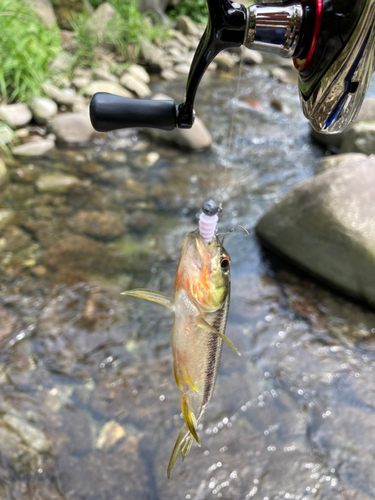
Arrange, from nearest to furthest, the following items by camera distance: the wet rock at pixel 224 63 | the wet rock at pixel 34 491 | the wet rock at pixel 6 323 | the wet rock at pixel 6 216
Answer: the wet rock at pixel 34 491 → the wet rock at pixel 6 323 → the wet rock at pixel 6 216 → the wet rock at pixel 224 63

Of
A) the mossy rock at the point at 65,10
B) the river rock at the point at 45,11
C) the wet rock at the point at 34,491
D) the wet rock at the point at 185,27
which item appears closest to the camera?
the wet rock at the point at 34,491

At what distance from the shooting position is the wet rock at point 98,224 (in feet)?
14.4

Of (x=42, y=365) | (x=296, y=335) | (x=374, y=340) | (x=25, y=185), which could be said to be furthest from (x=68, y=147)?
(x=374, y=340)

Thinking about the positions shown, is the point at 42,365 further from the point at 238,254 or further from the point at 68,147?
the point at 68,147

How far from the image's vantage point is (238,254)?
447 cm

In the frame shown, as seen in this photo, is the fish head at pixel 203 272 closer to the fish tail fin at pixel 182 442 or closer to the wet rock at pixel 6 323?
the fish tail fin at pixel 182 442

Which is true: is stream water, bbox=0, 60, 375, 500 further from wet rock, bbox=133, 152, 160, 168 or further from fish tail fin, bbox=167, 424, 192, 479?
fish tail fin, bbox=167, 424, 192, 479

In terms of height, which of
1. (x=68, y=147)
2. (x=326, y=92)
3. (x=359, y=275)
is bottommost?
(x=68, y=147)

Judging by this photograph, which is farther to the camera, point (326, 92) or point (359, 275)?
point (359, 275)

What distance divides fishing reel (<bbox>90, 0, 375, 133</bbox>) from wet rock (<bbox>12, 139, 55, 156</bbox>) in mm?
4682

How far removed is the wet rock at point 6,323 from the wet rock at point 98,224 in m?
1.21

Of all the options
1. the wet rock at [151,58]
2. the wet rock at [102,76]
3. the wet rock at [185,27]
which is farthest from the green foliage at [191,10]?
the wet rock at [102,76]

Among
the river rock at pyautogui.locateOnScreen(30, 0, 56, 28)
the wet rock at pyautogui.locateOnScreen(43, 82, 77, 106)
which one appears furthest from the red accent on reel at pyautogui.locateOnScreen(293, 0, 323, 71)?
the river rock at pyautogui.locateOnScreen(30, 0, 56, 28)

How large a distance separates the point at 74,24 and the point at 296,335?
7.47m
